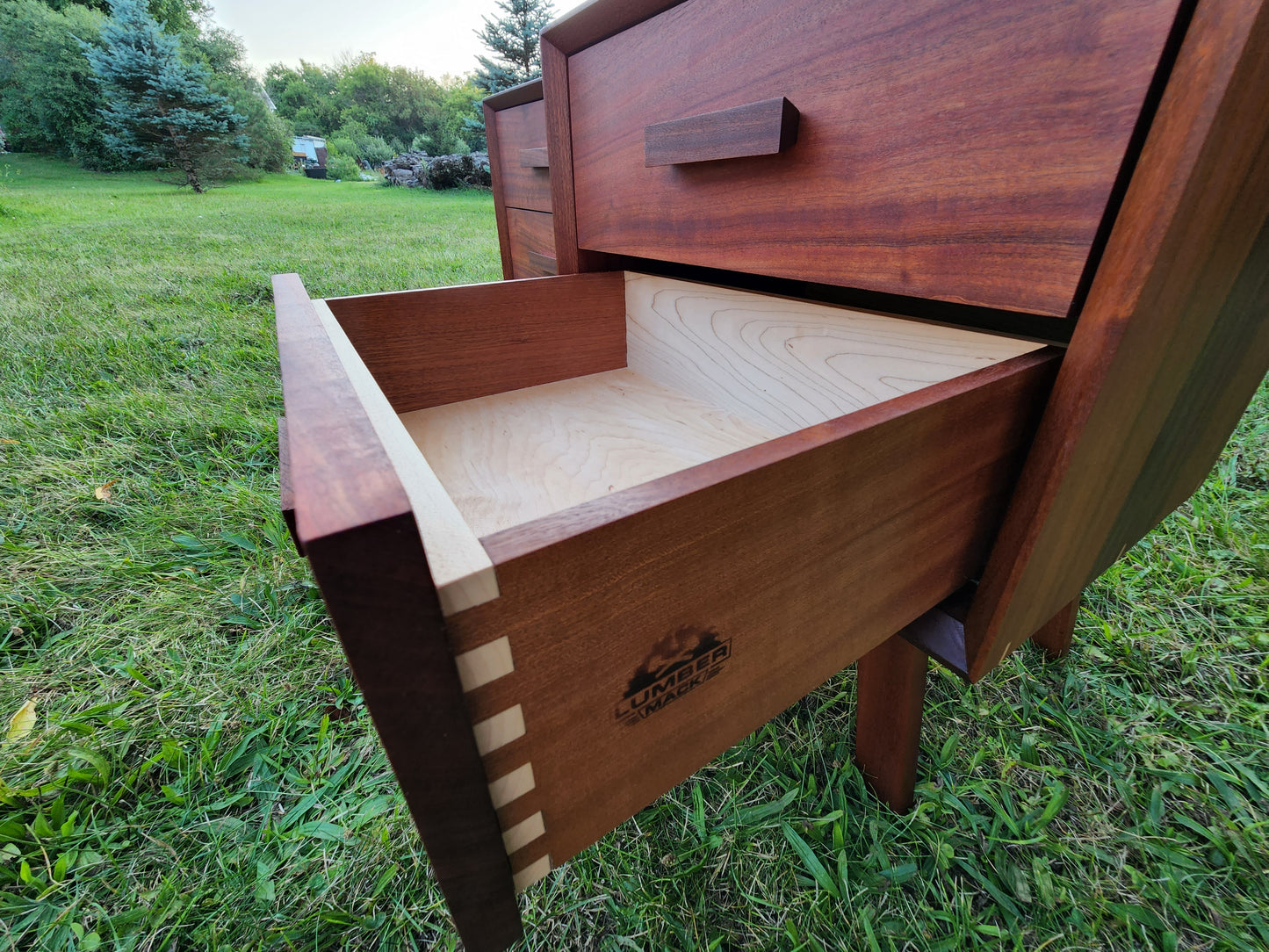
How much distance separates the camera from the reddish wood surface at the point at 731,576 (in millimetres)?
241

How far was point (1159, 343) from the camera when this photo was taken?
0.39 m

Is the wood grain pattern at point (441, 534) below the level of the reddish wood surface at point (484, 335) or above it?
above

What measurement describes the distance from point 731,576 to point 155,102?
1300cm

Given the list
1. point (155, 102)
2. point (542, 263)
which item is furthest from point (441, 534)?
point (155, 102)

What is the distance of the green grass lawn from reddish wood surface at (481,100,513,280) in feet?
2.78

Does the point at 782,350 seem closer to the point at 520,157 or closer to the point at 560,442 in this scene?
the point at 560,442

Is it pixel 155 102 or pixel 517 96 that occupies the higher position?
pixel 155 102

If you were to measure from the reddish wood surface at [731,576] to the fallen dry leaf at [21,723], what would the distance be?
83cm

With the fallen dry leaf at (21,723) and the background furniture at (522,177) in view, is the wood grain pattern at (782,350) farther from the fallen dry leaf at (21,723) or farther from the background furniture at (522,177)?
the fallen dry leaf at (21,723)

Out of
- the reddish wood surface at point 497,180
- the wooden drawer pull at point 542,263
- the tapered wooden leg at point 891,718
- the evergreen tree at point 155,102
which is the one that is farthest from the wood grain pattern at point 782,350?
the evergreen tree at point 155,102

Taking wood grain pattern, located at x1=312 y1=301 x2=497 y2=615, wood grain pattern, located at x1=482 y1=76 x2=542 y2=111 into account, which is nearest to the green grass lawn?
wood grain pattern, located at x1=312 y1=301 x2=497 y2=615

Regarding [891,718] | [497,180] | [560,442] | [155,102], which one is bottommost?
[891,718]

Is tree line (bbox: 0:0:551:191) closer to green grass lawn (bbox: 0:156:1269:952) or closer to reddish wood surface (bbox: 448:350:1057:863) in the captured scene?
green grass lawn (bbox: 0:156:1269:952)

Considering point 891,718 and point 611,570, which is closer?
point 611,570
